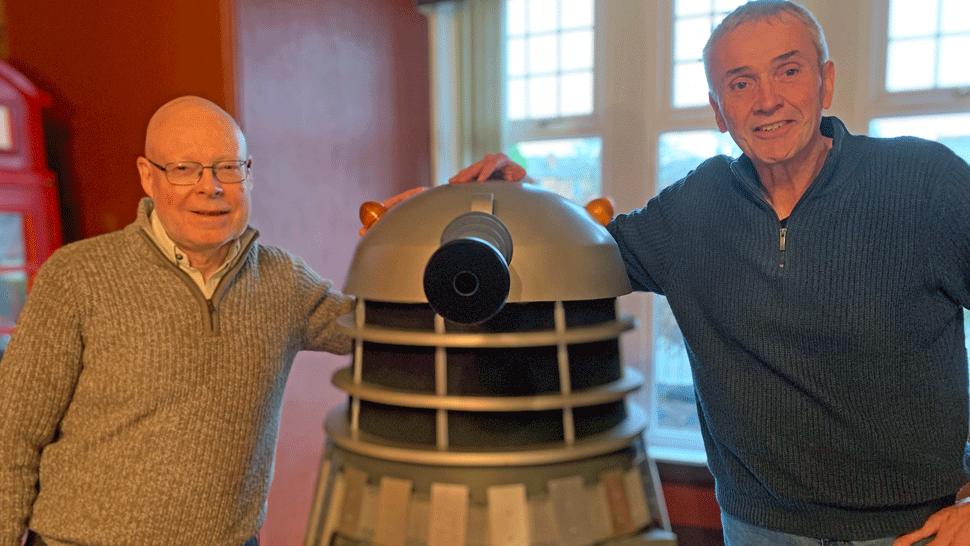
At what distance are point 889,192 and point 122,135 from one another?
93.5 inches

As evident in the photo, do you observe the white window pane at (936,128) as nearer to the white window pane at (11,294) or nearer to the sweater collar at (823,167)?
the sweater collar at (823,167)

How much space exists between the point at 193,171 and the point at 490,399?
2.79 ft

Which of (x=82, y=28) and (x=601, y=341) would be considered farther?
(x=82, y=28)

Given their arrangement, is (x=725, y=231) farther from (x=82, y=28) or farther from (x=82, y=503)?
(x=82, y=28)

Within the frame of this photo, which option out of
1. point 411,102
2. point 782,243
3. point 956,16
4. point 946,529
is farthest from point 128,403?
point 956,16

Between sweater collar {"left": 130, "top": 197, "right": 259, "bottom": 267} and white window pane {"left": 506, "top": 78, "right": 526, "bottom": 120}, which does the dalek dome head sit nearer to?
sweater collar {"left": 130, "top": 197, "right": 259, "bottom": 267}

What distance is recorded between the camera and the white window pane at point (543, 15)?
127 inches

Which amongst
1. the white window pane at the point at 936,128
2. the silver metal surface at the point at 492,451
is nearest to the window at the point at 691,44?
the white window pane at the point at 936,128

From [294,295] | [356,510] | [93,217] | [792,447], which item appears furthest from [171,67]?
[792,447]

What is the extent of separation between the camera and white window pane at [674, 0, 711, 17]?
294cm

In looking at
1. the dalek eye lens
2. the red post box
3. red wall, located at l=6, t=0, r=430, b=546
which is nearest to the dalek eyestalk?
the dalek eye lens

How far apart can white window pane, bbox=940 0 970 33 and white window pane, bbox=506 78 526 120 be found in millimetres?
1735

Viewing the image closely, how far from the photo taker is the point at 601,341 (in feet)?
2.68

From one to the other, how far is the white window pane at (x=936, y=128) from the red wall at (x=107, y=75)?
2.49m
